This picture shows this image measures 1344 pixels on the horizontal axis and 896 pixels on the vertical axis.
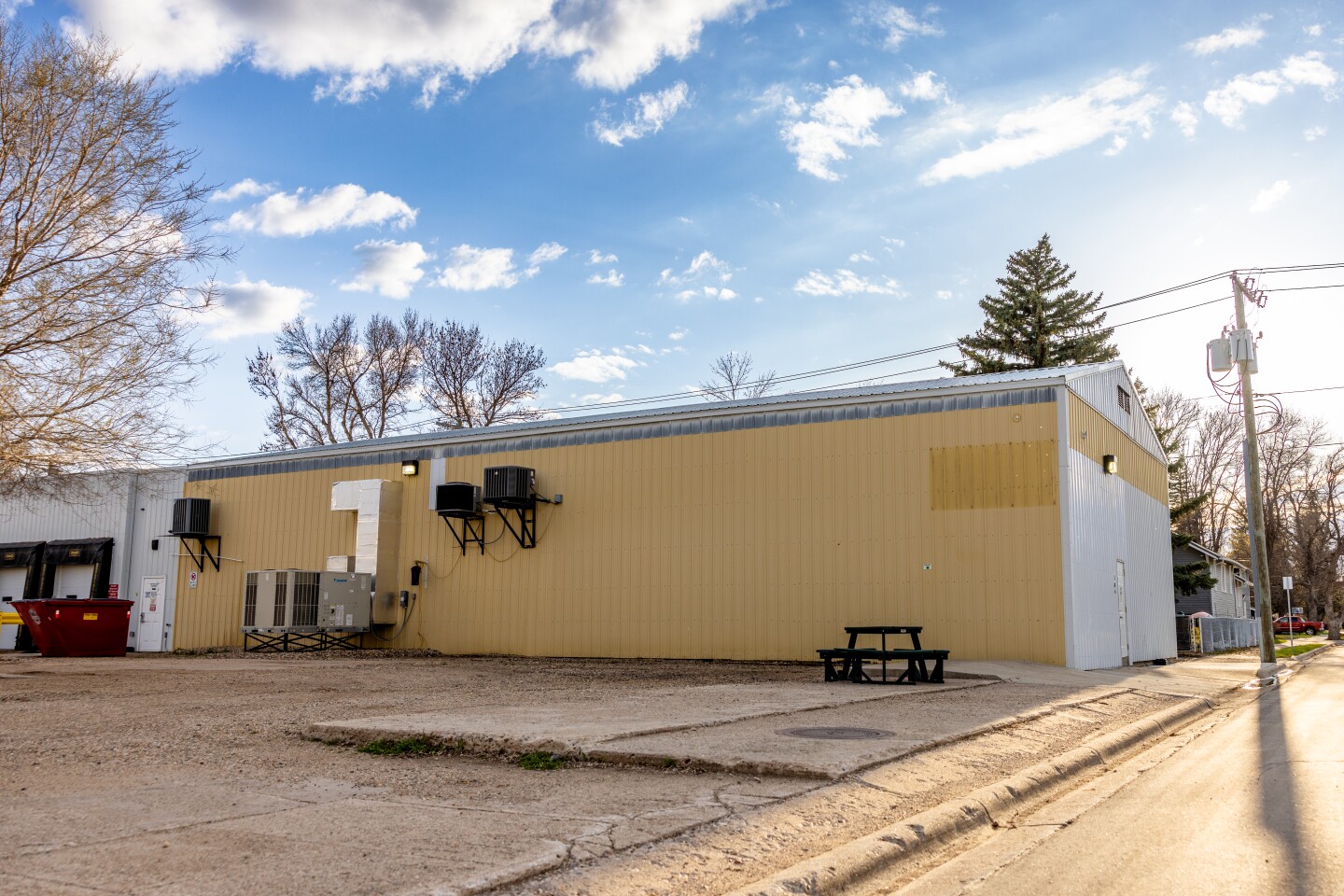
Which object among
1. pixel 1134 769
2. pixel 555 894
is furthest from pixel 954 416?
pixel 555 894

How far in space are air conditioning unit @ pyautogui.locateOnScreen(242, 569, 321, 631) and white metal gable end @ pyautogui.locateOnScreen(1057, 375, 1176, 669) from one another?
54.2ft

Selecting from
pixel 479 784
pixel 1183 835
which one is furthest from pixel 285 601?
pixel 1183 835

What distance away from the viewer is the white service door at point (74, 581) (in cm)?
3020

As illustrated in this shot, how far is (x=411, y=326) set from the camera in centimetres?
4528

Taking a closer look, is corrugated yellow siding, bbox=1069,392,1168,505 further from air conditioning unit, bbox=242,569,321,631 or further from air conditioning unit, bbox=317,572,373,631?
air conditioning unit, bbox=242,569,321,631

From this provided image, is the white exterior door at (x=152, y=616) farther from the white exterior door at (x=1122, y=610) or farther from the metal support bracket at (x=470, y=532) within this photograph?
the white exterior door at (x=1122, y=610)

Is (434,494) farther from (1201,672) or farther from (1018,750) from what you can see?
(1018,750)

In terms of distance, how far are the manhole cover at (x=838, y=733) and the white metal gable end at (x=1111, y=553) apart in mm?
10019

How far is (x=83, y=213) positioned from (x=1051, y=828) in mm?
14979

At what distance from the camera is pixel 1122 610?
68.3 feet

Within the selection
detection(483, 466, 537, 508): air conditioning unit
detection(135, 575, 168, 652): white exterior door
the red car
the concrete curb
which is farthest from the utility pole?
the red car

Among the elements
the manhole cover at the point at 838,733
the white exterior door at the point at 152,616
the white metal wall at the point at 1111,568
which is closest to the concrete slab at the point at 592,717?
the manhole cover at the point at 838,733

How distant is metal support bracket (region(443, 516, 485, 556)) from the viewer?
24.0 metres

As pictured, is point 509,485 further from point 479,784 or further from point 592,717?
point 479,784
